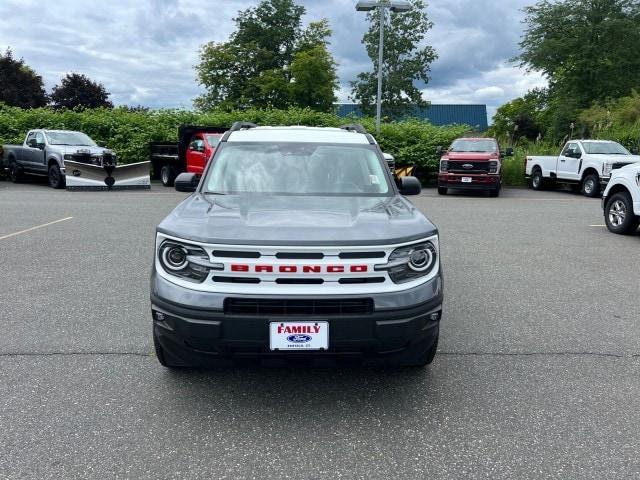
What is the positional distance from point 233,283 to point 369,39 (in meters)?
52.2

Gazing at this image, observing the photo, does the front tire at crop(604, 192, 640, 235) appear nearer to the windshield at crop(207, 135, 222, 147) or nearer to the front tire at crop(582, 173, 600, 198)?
the front tire at crop(582, 173, 600, 198)

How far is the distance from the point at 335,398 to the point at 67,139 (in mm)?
17695

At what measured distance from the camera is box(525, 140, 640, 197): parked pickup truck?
58.4 ft

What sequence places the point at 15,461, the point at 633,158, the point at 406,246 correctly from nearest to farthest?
the point at 15,461 → the point at 406,246 → the point at 633,158

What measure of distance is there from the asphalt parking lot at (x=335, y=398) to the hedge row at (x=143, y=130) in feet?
52.0

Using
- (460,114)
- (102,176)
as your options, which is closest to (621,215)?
(102,176)

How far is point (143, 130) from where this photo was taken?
22.0 m

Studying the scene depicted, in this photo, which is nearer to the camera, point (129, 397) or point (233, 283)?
point (233, 283)

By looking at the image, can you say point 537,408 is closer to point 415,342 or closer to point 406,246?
point 415,342

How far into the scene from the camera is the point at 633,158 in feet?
57.6

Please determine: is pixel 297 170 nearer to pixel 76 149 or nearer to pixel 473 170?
pixel 473 170

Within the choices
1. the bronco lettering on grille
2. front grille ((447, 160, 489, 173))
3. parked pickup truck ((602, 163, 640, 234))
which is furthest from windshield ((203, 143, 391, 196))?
front grille ((447, 160, 489, 173))

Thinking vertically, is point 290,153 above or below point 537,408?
above

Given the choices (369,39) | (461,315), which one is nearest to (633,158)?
(461,315)
